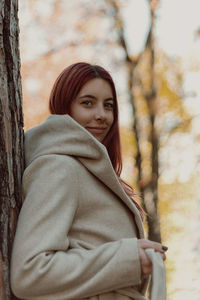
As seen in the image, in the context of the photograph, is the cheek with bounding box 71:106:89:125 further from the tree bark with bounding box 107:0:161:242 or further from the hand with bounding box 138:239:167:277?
the tree bark with bounding box 107:0:161:242

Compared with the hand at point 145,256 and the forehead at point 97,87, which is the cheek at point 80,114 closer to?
the forehead at point 97,87

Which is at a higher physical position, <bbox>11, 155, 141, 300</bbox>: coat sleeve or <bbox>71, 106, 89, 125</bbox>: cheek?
<bbox>71, 106, 89, 125</bbox>: cheek

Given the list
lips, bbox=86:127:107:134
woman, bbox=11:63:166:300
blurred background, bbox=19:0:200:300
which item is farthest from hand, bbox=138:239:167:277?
blurred background, bbox=19:0:200:300

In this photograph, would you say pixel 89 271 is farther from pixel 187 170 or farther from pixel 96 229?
pixel 187 170

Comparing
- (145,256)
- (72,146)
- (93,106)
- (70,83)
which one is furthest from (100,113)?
(145,256)

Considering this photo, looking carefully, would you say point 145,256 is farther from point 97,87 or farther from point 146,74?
point 146,74

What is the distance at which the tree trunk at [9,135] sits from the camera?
1.81 metres

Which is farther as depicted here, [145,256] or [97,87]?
[97,87]

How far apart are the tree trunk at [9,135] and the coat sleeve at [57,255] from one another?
0.05 metres

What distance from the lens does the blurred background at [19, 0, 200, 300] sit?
25.9 feet

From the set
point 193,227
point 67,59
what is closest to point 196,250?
point 193,227

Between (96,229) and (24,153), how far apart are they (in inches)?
18.4

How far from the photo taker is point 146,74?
818cm

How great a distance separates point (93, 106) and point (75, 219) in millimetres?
617
